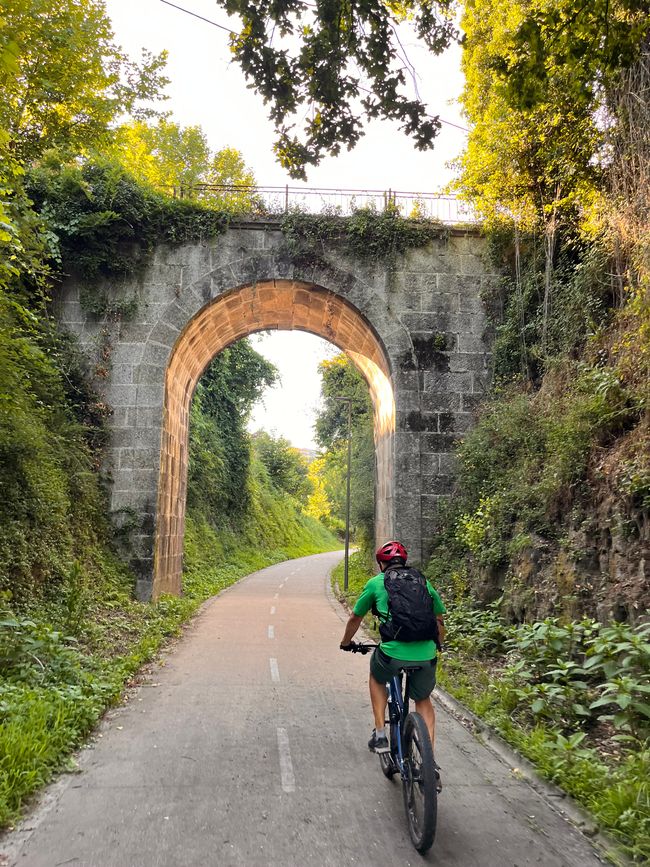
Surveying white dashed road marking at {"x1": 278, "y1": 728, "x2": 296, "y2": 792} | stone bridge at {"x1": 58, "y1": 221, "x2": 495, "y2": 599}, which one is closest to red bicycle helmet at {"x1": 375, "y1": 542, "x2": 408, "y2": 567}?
white dashed road marking at {"x1": 278, "y1": 728, "x2": 296, "y2": 792}

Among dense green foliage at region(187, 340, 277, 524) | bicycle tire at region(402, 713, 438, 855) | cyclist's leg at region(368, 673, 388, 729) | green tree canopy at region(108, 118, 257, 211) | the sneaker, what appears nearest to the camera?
bicycle tire at region(402, 713, 438, 855)

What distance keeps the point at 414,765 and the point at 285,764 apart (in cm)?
148

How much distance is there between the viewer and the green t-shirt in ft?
13.3

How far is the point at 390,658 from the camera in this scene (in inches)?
162

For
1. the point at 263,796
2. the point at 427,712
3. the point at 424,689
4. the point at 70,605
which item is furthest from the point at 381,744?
the point at 70,605

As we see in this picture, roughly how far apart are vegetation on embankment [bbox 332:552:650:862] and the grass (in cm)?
285

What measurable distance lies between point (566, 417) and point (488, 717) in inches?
176

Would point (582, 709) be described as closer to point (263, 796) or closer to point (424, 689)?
point (424, 689)

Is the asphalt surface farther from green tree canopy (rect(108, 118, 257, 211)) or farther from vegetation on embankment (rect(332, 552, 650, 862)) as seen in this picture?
green tree canopy (rect(108, 118, 257, 211))

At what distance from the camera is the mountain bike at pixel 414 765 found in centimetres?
335

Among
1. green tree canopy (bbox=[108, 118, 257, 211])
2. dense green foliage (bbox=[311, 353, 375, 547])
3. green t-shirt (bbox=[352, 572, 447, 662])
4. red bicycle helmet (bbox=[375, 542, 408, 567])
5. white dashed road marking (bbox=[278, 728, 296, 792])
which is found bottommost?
white dashed road marking (bbox=[278, 728, 296, 792])

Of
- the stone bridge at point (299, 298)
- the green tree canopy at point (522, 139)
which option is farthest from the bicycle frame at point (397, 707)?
the stone bridge at point (299, 298)

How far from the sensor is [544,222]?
39.5 feet

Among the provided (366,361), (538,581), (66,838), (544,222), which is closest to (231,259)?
(366,361)
